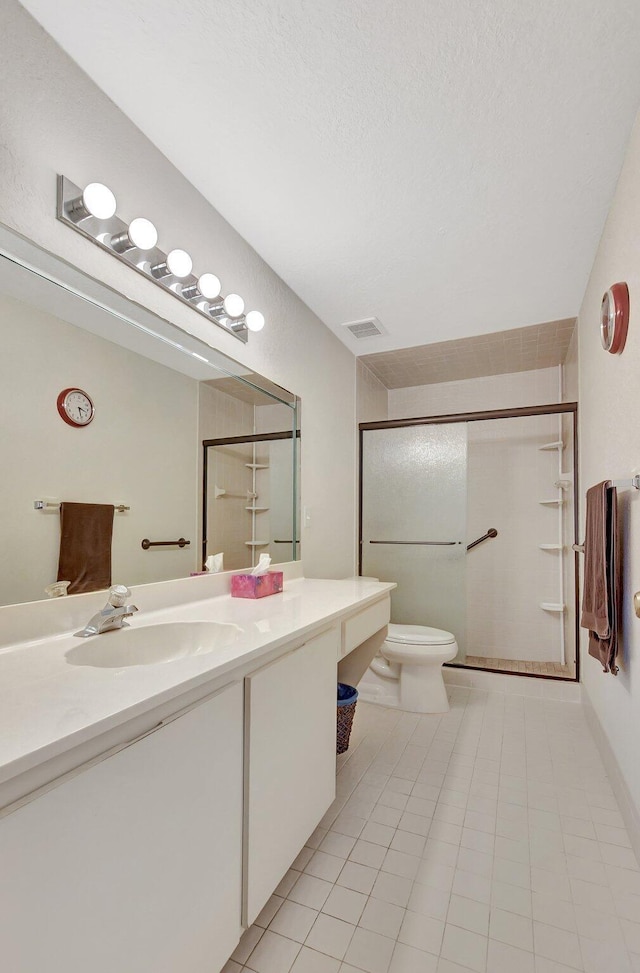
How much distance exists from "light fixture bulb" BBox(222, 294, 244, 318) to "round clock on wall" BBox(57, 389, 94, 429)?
2.63 feet

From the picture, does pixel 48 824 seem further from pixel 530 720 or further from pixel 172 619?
pixel 530 720

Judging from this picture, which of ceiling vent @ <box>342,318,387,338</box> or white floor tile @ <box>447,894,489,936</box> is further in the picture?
ceiling vent @ <box>342,318,387,338</box>

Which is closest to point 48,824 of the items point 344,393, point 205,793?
point 205,793

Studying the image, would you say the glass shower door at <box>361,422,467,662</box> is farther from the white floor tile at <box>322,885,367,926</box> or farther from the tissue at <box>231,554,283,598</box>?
the white floor tile at <box>322,885,367,926</box>

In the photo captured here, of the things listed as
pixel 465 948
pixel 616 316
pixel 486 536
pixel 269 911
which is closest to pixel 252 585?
pixel 269 911

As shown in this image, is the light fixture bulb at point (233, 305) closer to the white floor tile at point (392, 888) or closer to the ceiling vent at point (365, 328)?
the ceiling vent at point (365, 328)

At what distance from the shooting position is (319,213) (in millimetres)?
1925

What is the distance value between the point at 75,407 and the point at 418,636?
7.04ft

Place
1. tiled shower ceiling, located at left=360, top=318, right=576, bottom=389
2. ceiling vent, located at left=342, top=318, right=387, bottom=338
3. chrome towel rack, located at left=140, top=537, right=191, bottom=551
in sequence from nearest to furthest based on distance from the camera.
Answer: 1. chrome towel rack, located at left=140, top=537, right=191, bottom=551
2. ceiling vent, located at left=342, top=318, right=387, bottom=338
3. tiled shower ceiling, located at left=360, top=318, right=576, bottom=389

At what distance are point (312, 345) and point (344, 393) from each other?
0.55m

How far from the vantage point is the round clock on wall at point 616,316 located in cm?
162

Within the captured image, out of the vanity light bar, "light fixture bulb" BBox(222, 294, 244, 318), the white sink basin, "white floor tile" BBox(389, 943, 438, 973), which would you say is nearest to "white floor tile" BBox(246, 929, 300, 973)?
"white floor tile" BBox(389, 943, 438, 973)

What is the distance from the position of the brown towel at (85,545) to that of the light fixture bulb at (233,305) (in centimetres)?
97

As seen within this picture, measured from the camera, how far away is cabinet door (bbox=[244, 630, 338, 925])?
1.09 m
